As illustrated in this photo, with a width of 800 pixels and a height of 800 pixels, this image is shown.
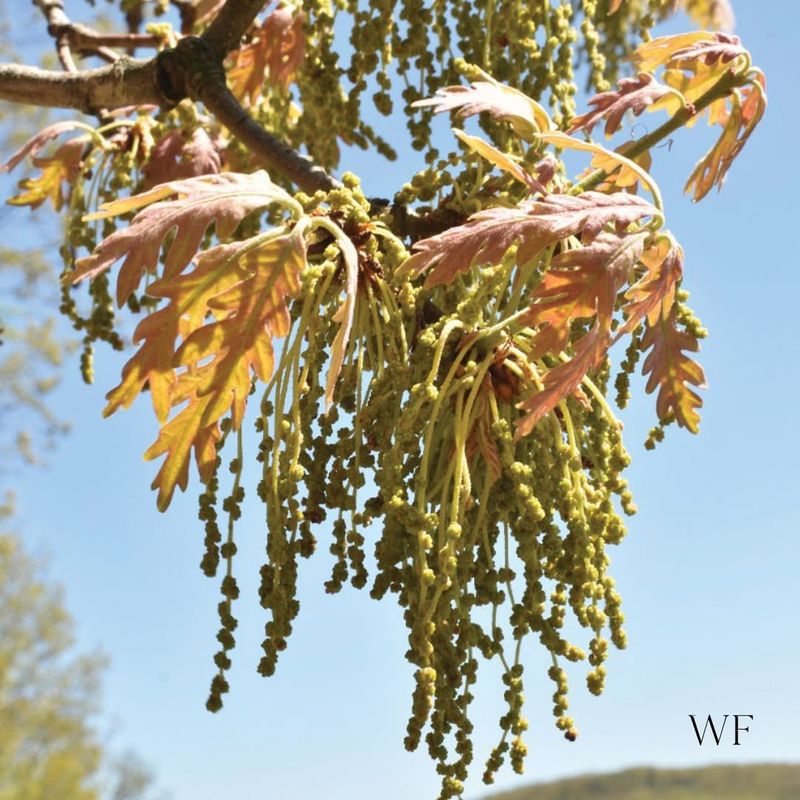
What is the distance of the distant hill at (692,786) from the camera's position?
6844 mm

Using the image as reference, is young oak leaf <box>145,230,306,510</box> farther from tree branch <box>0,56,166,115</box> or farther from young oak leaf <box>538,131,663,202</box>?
tree branch <box>0,56,166,115</box>

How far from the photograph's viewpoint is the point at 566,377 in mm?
1274

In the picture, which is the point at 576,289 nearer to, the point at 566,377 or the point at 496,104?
the point at 566,377

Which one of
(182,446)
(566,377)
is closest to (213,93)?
(182,446)

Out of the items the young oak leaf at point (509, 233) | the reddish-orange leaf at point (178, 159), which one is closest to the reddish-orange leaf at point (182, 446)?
the young oak leaf at point (509, 233)

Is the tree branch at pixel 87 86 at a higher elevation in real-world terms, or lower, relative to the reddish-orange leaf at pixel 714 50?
higher

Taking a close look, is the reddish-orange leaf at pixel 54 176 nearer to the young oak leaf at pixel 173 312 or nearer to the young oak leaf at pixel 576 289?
the young oak leaf at pixel 173 312

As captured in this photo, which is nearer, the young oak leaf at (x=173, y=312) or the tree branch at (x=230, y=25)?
the young oak leaf at (x=173, y=312)

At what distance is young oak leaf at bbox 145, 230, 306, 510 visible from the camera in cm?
129

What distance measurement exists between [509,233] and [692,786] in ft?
22.3

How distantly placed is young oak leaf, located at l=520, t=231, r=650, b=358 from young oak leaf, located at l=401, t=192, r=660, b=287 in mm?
27

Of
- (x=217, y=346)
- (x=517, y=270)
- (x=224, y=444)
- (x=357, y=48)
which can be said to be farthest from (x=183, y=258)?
(x=357, y=48)

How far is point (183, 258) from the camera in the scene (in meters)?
1.33

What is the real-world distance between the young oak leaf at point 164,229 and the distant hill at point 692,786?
19.6ft
